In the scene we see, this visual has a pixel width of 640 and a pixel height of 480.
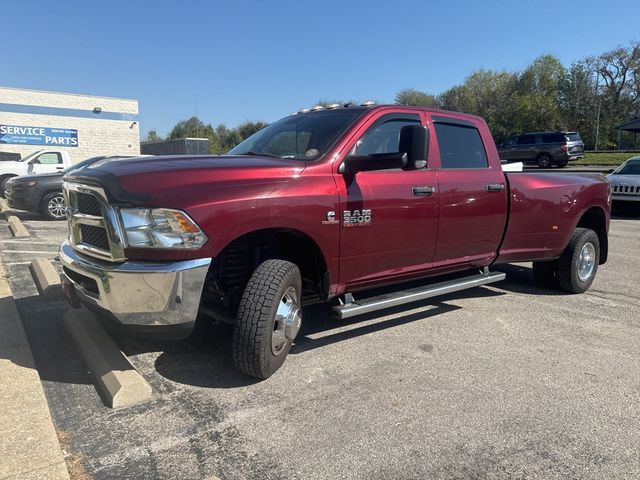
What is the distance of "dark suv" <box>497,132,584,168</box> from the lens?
88.3 feet

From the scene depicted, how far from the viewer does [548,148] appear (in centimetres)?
2727

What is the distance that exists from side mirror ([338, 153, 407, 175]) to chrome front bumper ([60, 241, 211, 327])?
1327mm

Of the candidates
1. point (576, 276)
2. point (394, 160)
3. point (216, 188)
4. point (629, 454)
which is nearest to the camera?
point (629, 454)

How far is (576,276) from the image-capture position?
610 cm

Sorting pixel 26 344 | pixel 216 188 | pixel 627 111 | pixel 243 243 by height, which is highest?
pixel 627 111

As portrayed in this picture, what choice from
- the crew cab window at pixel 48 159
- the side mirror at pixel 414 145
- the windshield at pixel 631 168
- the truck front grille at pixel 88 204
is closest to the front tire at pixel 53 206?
the crew cab window at pixel 48 159

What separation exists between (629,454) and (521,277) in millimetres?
4473

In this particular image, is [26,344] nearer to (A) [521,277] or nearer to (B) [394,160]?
(B) [394,160]

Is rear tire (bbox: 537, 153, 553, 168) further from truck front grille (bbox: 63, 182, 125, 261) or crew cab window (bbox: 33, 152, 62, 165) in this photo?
truck front grille (bbox: 63, 182, 125, 261)

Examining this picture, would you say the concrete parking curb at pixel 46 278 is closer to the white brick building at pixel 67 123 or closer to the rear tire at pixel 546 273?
the rear tire at pixel 546 273

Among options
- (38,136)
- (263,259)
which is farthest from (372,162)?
(38,136)

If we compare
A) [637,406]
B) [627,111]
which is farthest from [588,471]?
[627,111]

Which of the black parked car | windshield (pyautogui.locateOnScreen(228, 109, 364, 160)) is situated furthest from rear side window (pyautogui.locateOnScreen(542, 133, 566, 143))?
windshield (pyautogui.locateOnScreen(228, 109, 364, 160))

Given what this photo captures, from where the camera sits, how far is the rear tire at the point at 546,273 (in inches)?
246
